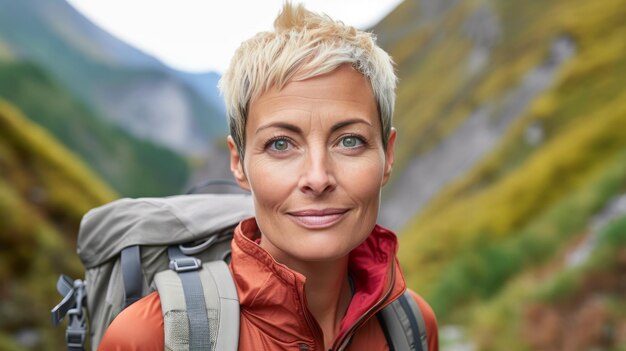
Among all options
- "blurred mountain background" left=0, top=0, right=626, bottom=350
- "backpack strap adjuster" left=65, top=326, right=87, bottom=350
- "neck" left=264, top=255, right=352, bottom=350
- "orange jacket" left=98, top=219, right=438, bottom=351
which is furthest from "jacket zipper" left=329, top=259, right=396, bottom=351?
"blurred mountain background" left=0, top=0, right=626, bottom=350

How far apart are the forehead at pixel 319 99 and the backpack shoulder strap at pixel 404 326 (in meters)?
1.04

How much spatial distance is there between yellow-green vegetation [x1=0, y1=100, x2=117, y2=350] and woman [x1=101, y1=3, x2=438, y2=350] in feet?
22.7

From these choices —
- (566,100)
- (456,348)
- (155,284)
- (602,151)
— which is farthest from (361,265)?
(566,100)

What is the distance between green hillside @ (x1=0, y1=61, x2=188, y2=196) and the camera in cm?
2430

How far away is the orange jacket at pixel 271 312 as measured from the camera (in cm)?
255

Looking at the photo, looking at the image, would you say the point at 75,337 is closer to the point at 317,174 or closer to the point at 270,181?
the point at 270,181

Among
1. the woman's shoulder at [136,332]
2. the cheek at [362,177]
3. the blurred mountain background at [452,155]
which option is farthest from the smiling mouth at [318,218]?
the blurred mountain background at [452,155]

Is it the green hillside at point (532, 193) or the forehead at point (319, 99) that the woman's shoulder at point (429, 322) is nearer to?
the forehead at point (319, 99)

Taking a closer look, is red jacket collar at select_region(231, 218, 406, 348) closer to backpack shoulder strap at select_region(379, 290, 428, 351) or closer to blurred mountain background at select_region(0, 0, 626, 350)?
backpack shoulder strap at select_region(379, 290, 428, 351)

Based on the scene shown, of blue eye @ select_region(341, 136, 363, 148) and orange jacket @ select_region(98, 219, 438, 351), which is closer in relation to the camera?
orange jacket @ select_region(98, 219, 438, 351)

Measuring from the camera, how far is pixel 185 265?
2781mm

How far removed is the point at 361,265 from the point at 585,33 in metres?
21.7

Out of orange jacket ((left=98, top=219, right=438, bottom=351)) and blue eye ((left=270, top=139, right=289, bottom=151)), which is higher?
blue eye ((left=270, top=139, right=289, bottom=151))

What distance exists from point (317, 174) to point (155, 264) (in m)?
1.05
